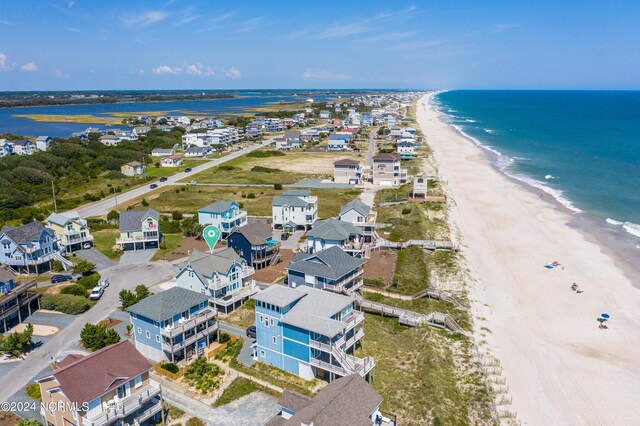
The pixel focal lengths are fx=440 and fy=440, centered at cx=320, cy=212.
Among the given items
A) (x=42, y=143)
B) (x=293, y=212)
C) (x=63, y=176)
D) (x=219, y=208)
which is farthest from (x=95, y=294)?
(x=42, y=143)

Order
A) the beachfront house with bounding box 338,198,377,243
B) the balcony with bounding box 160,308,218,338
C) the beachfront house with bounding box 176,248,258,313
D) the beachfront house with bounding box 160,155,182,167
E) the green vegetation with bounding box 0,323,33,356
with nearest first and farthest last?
the balcony with bounding box 160,308,218,338, the green vegetation with bounding box 0,323,33,356, the beachfront house with bounding box 176,248,258,313, the beachfront house with bounding box 338,198,377,243, the beachfront house with bounding box 160,155,182,167

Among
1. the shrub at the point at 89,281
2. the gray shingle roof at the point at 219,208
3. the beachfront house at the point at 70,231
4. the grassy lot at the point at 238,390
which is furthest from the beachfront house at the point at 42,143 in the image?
the grassy lot at the point at 238,390

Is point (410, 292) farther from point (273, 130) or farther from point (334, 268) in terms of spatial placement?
point (273, 130)

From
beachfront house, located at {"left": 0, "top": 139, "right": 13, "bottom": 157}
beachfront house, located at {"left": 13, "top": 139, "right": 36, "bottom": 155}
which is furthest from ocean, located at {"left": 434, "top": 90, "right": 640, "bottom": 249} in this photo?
beachfront house, located at {"left": 0, "top": 139, "right": 13, "bottom": 157}

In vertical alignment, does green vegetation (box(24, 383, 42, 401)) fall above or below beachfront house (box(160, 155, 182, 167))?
below

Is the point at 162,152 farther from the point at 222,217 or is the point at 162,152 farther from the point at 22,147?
the point at 222,217

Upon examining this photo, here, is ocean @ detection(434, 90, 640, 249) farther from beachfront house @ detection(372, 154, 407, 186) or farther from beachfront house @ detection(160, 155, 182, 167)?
beachfront house @ detection(160, 155, 182, 167)
